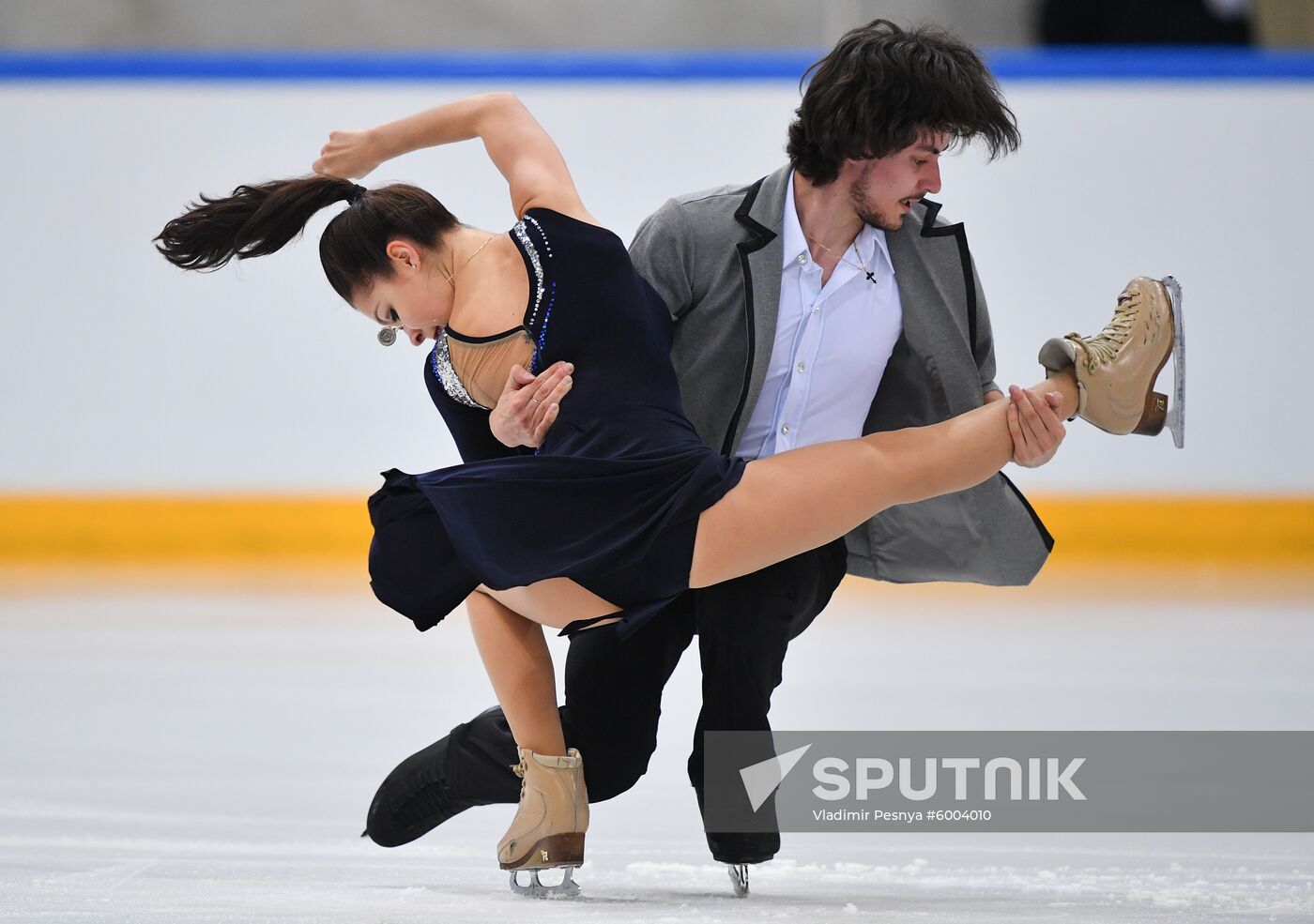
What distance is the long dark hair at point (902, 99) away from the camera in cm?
212

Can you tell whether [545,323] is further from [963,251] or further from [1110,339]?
[1110,339]

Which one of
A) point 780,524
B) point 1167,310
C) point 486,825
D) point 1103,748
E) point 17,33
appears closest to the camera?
point 780,524

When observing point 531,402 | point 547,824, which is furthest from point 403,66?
point 547,824

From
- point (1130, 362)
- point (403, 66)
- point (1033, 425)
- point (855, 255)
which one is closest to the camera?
point (1033, 425)

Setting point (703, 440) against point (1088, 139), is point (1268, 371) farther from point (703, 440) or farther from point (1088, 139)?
point (703, 440)

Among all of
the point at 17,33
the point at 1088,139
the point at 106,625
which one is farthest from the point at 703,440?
the point at 17,33

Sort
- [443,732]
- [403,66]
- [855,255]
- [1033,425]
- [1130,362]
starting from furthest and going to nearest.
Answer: [403,66]
[443,732]
[855,255]
[1130,362]
[1033,425]

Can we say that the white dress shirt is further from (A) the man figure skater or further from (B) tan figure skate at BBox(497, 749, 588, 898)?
(B) tan figure skate at BBox(497, 749, 588, 898)

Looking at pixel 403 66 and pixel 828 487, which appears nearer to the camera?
pixel 828 487

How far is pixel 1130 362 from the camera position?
2143mm

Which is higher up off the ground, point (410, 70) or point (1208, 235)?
point (410, 70)

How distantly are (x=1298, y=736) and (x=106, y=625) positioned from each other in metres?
3.05

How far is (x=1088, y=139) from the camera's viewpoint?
15.7 ft

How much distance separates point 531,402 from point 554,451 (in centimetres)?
8
